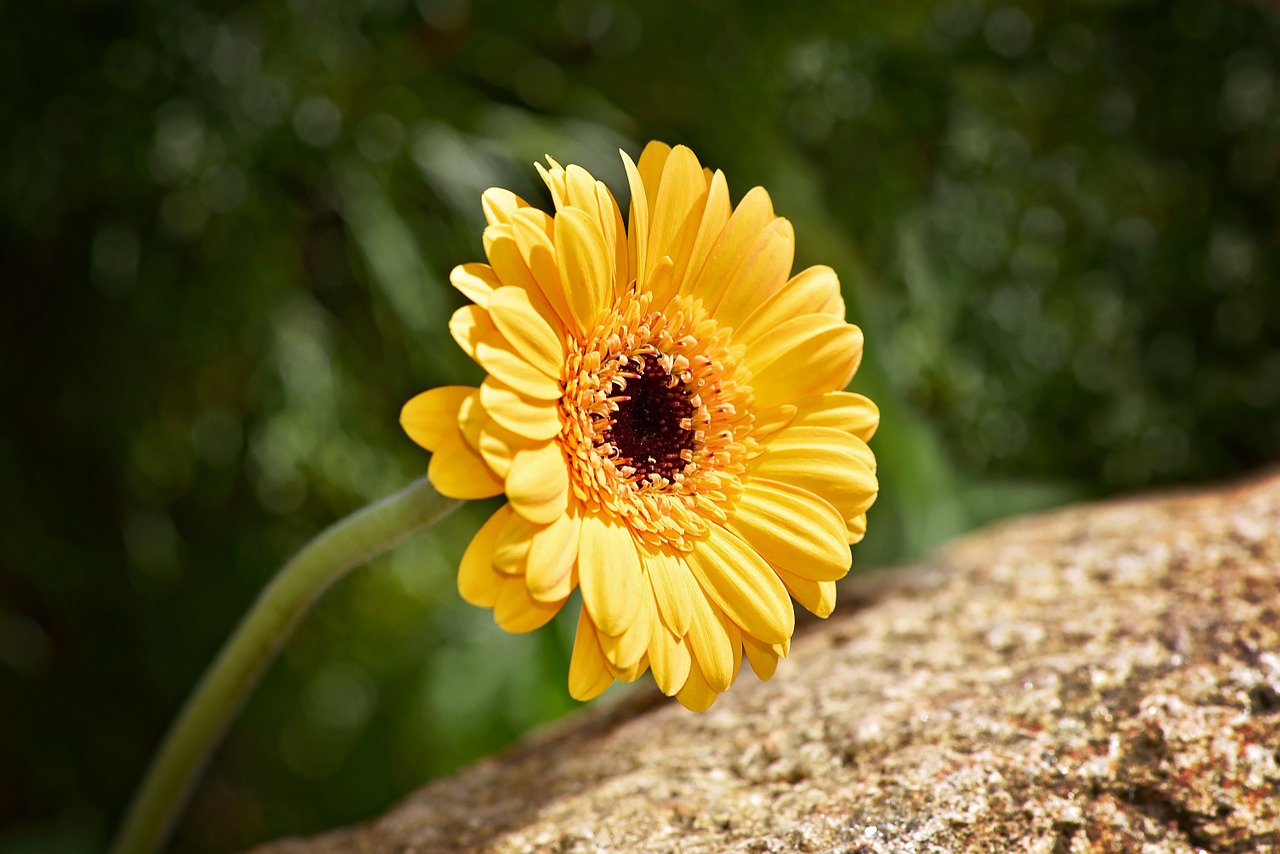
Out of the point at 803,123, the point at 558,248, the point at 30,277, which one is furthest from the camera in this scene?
the point at 803,123

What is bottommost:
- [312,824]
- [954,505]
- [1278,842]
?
[1278,842]

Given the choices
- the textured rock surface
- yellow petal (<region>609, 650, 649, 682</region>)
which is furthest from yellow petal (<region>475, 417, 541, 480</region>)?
the textured rock surface

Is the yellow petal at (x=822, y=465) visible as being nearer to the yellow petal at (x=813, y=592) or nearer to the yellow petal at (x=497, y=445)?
the yellow petal at (x=813, y=592)

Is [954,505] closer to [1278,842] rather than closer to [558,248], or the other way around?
[1278,842]

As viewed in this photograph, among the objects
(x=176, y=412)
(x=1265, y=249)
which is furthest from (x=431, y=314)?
(x=1265, y=249)

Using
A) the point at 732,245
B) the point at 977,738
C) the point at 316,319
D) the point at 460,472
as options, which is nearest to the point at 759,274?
the point at 732,245

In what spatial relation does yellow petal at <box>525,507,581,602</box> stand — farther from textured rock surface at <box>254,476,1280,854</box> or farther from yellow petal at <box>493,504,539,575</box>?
textured rock surface at <box>254,476,1280,854</box>

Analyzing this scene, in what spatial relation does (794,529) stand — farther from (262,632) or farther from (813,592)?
(262,632)

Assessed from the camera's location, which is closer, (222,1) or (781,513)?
(781,513)
